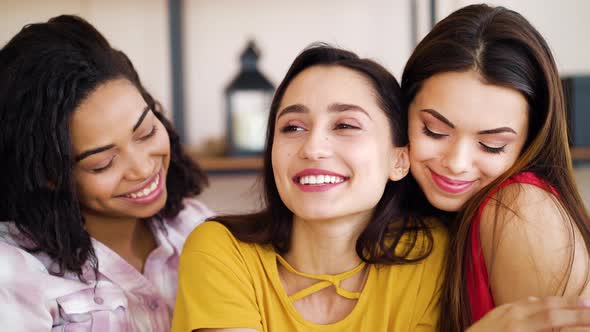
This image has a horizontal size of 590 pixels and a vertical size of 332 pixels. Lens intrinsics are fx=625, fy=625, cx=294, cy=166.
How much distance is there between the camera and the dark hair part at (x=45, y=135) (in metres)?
1.42

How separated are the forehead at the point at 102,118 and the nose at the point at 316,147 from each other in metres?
0.46

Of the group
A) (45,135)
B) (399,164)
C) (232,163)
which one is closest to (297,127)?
(399,164)

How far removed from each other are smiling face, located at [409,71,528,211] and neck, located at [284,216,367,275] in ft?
0.67

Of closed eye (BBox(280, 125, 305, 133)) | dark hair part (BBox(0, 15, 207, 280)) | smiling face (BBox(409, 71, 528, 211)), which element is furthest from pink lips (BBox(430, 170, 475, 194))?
dark hair part (BBox(0, 15, 207, 280))

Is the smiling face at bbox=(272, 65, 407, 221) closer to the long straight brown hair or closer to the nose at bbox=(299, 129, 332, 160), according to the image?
the nose at bbox=(299, 129, 332, 160)

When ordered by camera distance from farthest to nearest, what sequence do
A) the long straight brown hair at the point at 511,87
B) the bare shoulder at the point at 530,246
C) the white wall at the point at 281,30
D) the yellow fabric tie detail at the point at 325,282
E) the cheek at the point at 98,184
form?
the white wall at the point at 281,30 → the cheek at the point at 98,184 → the yellow fabric tie detail at the point at 325,282 → the long straight brown hair at the point at 511,87 → the bare shoulder at the point at 530,246

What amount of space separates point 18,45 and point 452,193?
1.05 meters

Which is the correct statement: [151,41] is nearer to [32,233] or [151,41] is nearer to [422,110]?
[32,233]

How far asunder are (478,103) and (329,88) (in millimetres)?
311

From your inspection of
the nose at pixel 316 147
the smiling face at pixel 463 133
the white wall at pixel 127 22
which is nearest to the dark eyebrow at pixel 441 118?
the smiling face at pixel 463 133

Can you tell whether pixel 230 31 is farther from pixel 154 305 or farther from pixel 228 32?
pixel 154 305

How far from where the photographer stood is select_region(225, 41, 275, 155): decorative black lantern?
307 centimetres

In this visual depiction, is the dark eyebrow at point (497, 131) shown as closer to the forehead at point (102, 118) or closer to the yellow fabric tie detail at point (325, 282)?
the yellow fabric tie detail at point (325, 282)

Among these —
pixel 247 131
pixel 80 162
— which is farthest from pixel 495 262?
pixel 247 131
